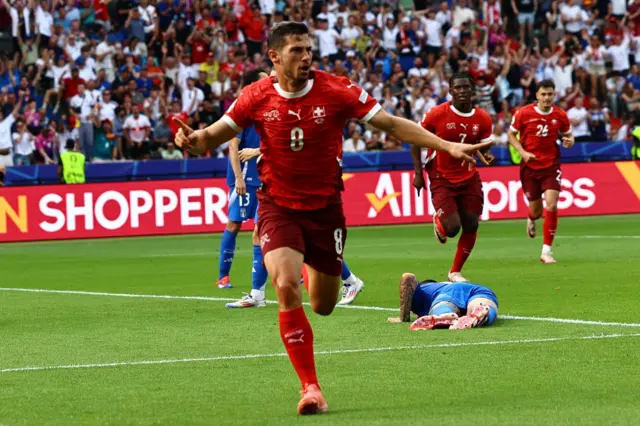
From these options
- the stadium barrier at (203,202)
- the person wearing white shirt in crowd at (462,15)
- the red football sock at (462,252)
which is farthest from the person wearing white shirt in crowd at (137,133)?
the red football sock at (462,252)

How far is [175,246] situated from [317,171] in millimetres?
16672

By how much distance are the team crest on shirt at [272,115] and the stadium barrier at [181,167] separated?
2060 centimetres

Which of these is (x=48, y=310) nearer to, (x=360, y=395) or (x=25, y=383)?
(x=25, y=383)

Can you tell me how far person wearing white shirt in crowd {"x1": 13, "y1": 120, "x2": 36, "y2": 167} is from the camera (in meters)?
29.2

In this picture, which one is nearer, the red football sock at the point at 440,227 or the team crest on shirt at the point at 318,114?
the team crest on shirt at the point at 318,114

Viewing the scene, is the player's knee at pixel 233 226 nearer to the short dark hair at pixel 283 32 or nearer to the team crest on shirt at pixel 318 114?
the team crest on shirt at pixel 318 114

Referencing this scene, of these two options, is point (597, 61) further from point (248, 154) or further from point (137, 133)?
point (248, 154)

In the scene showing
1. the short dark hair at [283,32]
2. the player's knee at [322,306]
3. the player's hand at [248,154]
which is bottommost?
the player's knee at [322,306]

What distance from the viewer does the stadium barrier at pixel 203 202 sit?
26.9 meters

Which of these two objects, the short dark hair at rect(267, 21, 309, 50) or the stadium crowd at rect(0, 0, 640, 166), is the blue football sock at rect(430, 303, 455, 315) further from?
the stadium crowd at rect(0, 0, 640, 166)

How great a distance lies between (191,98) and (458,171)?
16.5 m

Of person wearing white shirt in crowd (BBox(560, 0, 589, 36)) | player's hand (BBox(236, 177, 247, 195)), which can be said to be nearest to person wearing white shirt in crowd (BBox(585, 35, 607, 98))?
person wearing white shirt in crowd (BBox(560, 0, 589, 36))

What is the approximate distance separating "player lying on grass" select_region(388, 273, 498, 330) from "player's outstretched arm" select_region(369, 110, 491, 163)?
3.32 meters

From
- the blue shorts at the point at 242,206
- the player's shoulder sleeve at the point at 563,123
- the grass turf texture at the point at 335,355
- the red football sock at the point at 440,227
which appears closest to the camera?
the grass turf texture at the point at 335,355
